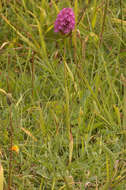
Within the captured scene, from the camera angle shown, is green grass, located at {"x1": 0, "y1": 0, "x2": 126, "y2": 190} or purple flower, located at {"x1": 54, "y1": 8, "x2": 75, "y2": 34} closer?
green grass, located at {"x1": 0, "y1": 0, "x2": 126, "y2": 190}

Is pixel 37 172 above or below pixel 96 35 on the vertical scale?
below

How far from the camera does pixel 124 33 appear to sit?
7.00 ft

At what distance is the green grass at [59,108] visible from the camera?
4.86ft

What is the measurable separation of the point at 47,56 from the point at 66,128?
2.06 feet

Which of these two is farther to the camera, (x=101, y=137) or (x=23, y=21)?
(x=23, y=21)

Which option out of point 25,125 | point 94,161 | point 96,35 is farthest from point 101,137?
point 96,35

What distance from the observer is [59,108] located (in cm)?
174

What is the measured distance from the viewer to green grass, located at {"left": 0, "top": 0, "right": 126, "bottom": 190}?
58.3 inches

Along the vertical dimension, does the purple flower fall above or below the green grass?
above

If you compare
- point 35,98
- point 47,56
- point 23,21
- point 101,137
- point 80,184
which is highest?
point 23,21

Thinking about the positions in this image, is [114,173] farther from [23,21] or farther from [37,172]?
[23,21]

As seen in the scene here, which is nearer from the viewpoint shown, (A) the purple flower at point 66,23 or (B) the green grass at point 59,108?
(B) the green grass at point 59,108

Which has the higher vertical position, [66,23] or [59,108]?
[66,23]

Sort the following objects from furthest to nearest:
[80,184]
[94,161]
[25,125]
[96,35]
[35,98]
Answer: [96,35]
[35,98]
[25,125]
[94,161]
[80,184]
